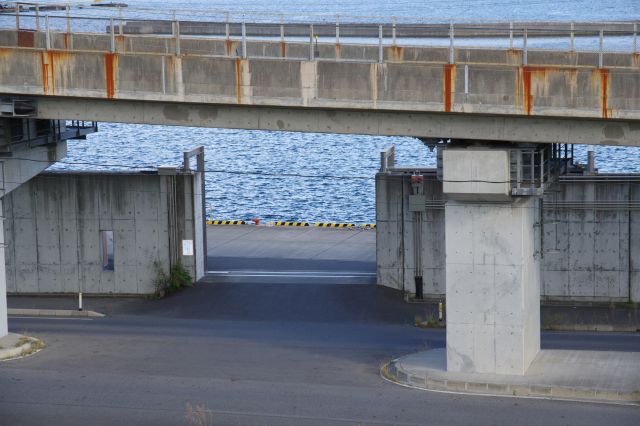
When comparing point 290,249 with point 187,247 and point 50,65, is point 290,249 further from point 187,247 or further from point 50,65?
point 50,65

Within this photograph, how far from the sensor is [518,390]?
1964 centimetres

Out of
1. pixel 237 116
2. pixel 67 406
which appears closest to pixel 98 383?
pixel 67 406

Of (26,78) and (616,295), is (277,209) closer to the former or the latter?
(616,295)

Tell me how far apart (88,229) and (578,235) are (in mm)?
14051

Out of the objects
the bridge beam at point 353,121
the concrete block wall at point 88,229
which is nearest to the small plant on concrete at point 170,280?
the concrete block wall at point 88,229

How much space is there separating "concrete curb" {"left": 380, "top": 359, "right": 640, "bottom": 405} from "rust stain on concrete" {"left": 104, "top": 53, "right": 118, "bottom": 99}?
799 cm

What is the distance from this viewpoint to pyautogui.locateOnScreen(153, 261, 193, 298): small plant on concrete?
3092 centimetres

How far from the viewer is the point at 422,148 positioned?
89.8m

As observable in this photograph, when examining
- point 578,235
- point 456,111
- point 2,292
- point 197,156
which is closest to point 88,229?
point 197,156

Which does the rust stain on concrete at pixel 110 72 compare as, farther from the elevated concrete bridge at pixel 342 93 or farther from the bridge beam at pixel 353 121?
Answer: the bridge beam at pixel 353 121

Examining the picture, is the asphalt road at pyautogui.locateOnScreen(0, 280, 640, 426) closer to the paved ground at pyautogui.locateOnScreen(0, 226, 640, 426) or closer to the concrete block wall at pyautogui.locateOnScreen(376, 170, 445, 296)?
the paved ground at pyautogui.locateOnScreen(0, 226, 640, 426)

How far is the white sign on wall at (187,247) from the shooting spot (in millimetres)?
31109

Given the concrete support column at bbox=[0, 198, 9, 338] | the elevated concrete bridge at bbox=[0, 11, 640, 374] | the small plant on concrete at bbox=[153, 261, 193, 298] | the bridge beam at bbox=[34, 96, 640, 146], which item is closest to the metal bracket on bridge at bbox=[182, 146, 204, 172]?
the small plant on concrete at bbox=[153, 261, 193, 298]

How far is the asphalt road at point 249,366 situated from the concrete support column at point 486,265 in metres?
1.29
